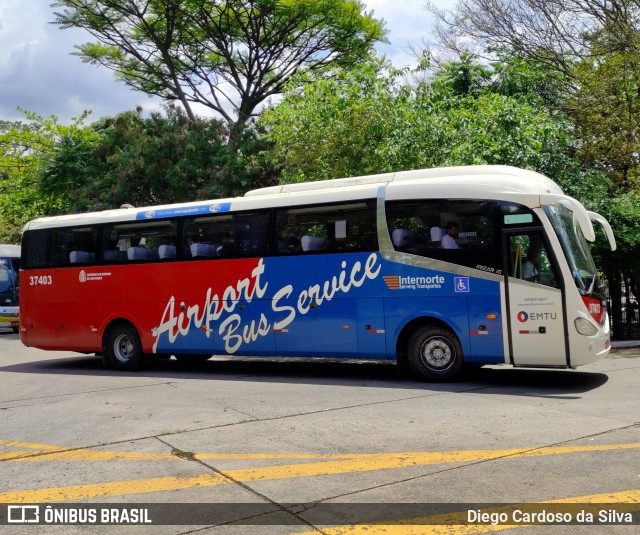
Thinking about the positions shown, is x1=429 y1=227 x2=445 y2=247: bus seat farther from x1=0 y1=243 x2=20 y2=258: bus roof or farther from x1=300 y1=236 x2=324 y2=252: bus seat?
x1=0 y1=243 x2=20 y2=258: bus roof

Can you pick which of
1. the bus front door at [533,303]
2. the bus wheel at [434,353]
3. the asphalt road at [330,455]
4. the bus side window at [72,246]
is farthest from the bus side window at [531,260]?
the bus side window at [72,246]

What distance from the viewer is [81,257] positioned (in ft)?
48.1

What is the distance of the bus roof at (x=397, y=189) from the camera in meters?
10.6

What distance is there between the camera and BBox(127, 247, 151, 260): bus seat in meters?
13.8

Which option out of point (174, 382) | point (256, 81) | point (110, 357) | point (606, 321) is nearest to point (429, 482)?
point (606, 321)

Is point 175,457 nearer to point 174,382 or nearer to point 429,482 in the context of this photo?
point 429,482

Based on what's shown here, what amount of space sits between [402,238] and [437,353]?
6.15ft

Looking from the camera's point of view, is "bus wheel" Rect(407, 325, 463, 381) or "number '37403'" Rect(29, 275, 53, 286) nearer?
"bus wheel" Rect(407, 325, 463, 381)

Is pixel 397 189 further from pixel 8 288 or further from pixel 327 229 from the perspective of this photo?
pixel 8 288

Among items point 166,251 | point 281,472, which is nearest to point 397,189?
point 166,251

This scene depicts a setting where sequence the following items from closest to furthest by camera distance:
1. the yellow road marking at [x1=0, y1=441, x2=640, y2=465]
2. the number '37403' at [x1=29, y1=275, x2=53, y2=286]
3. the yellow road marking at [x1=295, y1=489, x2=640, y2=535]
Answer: the yellow road marking at [x1=295, y1=489, x2=640, y2=535] < the yellow road marking at [x1=0, y1=441, x2=640, y2=465] < the number '37403' at [x1=29, y1=275, x2=53, y2=286]

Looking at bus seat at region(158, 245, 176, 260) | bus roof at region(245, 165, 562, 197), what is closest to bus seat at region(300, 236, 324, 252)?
bus roof at region(245, 165, 562, 197)

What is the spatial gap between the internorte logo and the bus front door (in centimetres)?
106

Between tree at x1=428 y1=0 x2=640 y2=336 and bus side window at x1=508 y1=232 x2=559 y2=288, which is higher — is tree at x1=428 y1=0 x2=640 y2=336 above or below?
above
